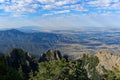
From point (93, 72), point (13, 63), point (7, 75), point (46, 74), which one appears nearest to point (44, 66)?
point (46, 74)

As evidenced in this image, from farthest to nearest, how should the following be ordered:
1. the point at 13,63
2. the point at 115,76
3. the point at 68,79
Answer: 1. the point at 13,63
2. the point at 115,76
3. the point at 68,79

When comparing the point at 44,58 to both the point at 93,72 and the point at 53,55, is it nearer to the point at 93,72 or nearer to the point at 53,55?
the point at 53,55

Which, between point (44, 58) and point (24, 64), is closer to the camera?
point (24, 64)

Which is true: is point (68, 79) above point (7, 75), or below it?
below

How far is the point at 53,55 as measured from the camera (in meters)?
174

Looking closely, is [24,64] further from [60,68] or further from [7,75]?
[7,75]

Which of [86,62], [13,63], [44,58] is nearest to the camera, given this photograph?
[86,62]

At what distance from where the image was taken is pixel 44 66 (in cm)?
8575

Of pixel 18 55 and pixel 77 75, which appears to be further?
pixel 18 55

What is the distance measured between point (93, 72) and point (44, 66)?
22600 mm

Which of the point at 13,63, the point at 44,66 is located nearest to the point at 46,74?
the point at 44,66

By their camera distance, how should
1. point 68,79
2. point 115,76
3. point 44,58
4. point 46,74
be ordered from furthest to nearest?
point 44,58, point 115,76, point 68,79, point 46,74

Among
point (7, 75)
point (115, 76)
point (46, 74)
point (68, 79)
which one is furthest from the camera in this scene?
point (115, 76)

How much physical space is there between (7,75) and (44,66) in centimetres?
3638
